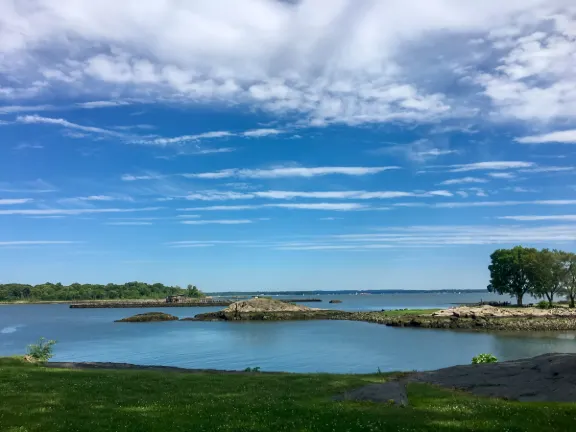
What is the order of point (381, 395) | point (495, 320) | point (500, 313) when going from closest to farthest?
point (381, 395) → point (495, 320) → point (500, 313)

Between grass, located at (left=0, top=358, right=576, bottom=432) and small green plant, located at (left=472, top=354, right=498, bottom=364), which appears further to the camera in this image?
small green plant, located at (left=472, top=354, right=498, bottom=364)

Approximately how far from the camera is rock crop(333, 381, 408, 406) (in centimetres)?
2198

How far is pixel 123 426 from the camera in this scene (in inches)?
674

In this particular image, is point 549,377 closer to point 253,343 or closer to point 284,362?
point 284,362

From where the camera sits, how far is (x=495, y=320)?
107 metres

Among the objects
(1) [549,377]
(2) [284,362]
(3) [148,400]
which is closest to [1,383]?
(3) [148,400]

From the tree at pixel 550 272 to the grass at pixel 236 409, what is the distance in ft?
398

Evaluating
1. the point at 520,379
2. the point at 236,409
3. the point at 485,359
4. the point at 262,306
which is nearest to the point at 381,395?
the point at 236,409

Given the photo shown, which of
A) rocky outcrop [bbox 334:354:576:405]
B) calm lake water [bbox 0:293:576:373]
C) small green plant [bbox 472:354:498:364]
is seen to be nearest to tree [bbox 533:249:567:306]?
calm lake water [bbox 0:293:576:373]

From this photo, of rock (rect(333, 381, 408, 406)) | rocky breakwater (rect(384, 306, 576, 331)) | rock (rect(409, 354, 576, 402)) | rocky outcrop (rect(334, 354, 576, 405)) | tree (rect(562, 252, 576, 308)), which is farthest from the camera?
tree (rect(562, 252, 576, 308))

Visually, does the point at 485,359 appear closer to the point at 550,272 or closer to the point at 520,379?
the point at 520,379

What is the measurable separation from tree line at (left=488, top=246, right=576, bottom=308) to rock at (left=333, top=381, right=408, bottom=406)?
407 feet

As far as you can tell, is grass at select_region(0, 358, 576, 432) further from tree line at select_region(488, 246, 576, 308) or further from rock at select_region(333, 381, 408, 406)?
tree line at select_region(488, 246, 576, 308)

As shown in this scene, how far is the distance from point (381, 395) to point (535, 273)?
128454mm
